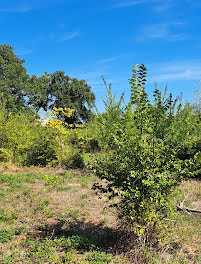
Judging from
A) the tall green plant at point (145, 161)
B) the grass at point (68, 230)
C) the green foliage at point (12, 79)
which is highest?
the green foliage at point (12, 79)

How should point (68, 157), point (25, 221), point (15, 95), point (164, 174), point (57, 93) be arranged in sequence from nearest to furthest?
point (164, 174), point (25, 221), point (68, 157), point (15, 95), point (57, 93)

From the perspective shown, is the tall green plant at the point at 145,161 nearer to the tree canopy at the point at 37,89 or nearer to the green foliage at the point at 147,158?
the green foliage at the point at 147,158

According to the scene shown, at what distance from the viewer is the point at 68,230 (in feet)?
16.8

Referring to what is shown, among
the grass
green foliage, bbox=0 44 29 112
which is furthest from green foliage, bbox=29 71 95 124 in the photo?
the grass

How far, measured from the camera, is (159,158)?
378 centimetres

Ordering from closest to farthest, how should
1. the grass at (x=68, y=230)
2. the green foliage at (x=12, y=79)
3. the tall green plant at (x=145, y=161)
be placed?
the tall green plant at (x=145, y=161) < the grass at (x=68, y=230) < the green foliage at (x=12, y=79)

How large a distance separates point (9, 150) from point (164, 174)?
9618 millimetres

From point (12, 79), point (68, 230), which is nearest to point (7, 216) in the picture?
point (68, 230)

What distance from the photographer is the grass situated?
397 cm

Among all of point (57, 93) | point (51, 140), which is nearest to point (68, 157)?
point (51, 140)

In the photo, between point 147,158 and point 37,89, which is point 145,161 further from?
point 37,89

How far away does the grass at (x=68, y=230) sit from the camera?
3.97 metres

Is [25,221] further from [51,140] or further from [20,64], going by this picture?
[20,64]

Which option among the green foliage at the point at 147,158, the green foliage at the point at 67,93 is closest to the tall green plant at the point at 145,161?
the green foliage at the point at 147,158
